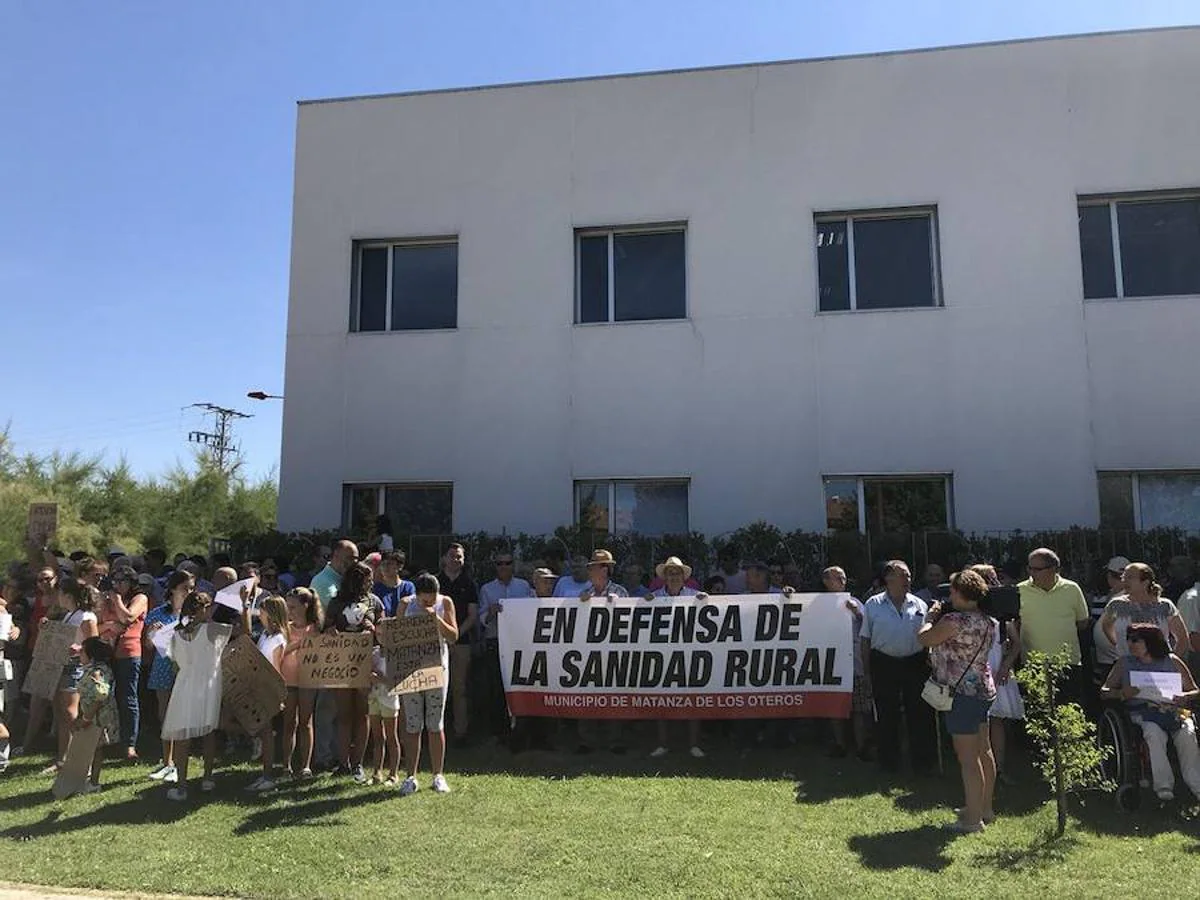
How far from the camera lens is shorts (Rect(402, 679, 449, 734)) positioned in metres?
7.30

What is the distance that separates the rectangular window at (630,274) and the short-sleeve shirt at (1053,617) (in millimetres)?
6371

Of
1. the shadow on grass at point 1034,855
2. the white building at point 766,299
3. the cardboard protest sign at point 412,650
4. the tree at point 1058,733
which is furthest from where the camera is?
the white building at point 766,299

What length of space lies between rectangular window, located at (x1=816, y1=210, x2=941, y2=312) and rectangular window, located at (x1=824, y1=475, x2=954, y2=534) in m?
2.32

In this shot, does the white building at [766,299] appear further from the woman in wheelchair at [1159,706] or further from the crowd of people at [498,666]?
the woman in wheelchair at [1159,706]

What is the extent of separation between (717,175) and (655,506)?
4644mm

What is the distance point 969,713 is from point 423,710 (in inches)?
164

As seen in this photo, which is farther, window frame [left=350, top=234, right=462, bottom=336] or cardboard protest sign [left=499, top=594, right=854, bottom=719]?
window frame [left=350, top=234, right=462, bottom=336]

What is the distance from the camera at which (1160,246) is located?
11562 millimetres

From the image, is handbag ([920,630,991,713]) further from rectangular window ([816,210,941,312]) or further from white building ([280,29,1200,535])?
rectangular window ([816,210,941,312])

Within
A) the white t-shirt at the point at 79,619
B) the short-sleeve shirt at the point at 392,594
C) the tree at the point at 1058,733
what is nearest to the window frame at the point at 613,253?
the short-sleeve shirt at the point at 392,594

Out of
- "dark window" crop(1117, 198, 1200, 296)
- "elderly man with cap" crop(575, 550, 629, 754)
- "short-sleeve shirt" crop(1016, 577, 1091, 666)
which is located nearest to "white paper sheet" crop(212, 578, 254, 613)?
"elderly man with cap" crop(575, 550, 629, 754)

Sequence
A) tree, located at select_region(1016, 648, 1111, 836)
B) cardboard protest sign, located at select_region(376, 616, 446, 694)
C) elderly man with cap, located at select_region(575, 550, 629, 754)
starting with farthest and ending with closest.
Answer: elderly man with cap, located at select_region(575, 550, 629, 754) → cardboard protest sign, located at select_region(376, 616, 446, 694) → tree, located at select_region(1016, 648, 1111, 836)

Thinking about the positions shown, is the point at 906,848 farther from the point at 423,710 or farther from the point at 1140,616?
the point at 423,710

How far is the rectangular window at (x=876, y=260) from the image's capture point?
39.2 feet
